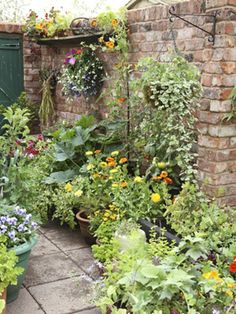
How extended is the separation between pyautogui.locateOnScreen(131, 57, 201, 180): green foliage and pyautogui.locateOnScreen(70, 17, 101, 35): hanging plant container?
1407mm

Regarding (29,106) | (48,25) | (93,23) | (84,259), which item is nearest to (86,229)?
(84,259)

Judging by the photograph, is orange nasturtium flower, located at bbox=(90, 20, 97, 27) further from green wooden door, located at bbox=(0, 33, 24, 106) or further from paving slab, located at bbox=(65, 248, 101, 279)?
paving slab, located at bbox=(65, 248, 101, 279)

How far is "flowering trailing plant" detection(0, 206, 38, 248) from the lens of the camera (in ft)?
9.53

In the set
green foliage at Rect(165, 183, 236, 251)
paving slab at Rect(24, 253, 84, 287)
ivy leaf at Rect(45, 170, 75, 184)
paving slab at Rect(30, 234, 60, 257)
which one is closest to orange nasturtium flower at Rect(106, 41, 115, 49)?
ivy leaf at Rect(45, 170, 75, 184)

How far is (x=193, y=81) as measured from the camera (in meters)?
3.51

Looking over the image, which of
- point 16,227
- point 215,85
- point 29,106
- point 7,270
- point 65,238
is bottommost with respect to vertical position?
point 65,238

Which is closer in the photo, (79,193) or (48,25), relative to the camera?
(79,193)

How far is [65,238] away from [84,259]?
0.55 m

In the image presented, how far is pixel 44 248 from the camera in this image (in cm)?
395

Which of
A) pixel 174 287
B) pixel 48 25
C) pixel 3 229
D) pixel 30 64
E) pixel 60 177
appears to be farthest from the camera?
pixel 30 64

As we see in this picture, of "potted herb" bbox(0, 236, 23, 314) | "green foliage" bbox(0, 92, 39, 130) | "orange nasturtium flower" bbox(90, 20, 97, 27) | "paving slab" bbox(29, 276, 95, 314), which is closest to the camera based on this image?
"potted herb" bbox(0, 236, 23, 314)

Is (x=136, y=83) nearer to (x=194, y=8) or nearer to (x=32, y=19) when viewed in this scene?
(x=194, y=8)

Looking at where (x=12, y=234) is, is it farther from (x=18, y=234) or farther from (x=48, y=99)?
(x=48, y=99)

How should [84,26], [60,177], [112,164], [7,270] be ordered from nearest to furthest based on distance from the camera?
[7,270] < [112,164] < [60,177] < [84,26]
